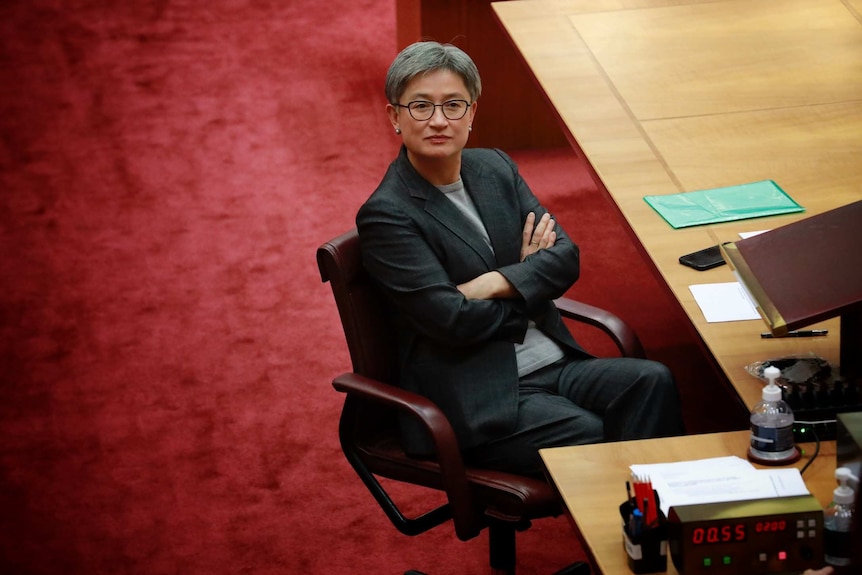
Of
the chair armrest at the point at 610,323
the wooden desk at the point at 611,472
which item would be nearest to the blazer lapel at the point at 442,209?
the chair armrest at the point at 610,323

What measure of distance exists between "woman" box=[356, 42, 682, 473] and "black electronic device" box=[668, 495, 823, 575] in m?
0.83

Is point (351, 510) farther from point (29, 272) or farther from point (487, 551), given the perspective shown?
point (29, 272)

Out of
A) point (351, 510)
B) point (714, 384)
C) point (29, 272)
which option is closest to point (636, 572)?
point (351, 510)

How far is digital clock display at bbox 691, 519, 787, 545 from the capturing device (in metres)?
1.94

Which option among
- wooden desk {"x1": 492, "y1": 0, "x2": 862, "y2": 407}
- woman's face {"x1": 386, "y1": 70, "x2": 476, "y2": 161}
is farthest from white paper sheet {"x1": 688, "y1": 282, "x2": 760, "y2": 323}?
woman's face {"x1": 386, "y1": 70, "x2": 476, "y2": 161}

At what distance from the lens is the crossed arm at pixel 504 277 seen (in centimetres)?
290

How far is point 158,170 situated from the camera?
587 cm

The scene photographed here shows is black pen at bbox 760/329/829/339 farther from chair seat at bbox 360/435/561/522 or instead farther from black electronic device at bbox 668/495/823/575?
black electronic device at bbox 668/495/823/575

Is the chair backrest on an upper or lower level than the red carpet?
upper

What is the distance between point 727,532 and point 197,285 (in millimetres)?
3316

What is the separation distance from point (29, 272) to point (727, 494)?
3.58 metres

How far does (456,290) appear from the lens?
9.32 feet

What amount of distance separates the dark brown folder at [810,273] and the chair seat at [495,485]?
57 cm

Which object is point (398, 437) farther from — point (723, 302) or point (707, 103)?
point (707, 103)
